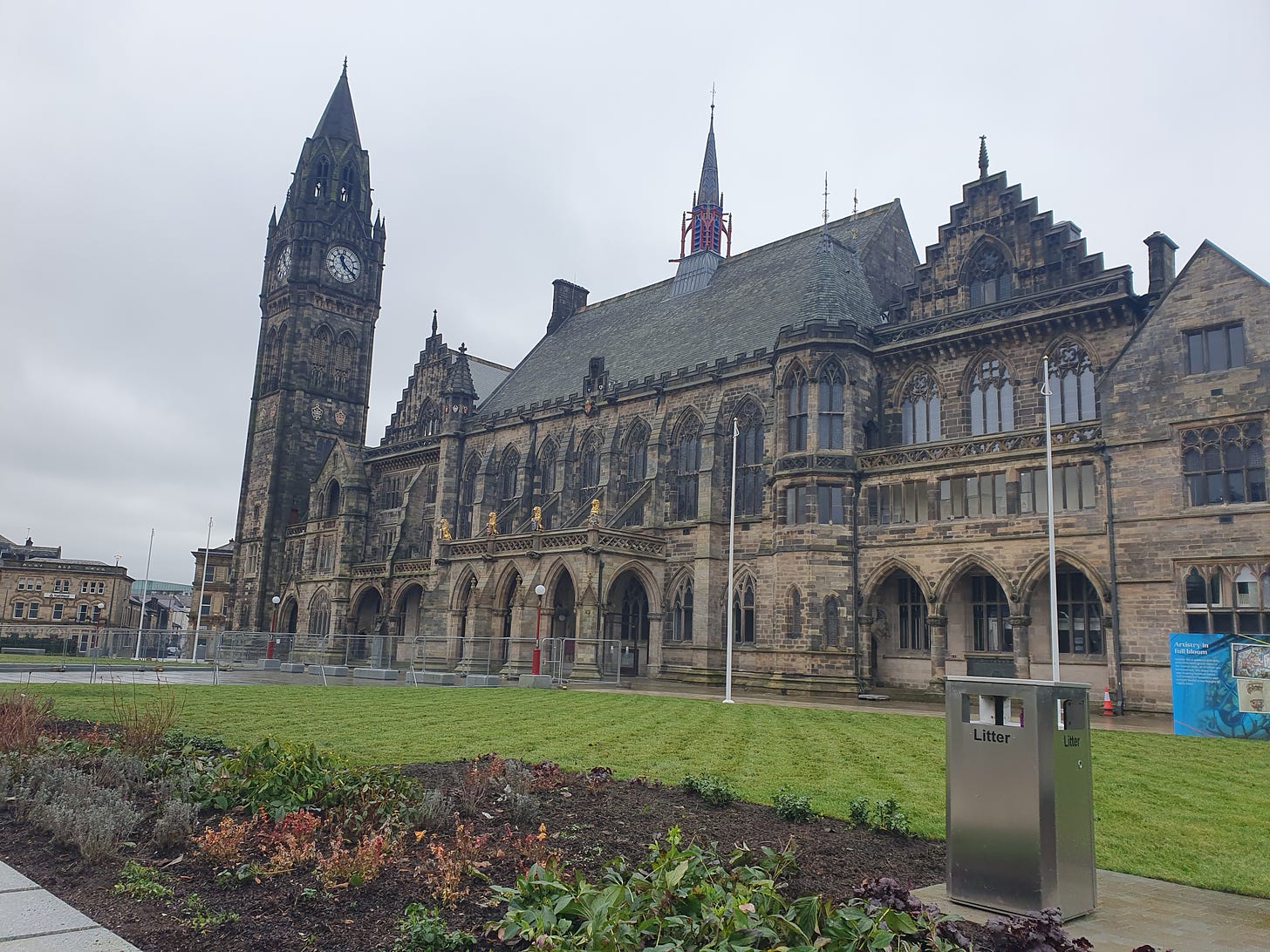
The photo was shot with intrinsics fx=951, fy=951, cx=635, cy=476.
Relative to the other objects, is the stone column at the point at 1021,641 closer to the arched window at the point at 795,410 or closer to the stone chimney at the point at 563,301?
the arched window at the point at 795,410

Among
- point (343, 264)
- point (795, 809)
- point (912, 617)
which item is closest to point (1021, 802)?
point (795, 809)

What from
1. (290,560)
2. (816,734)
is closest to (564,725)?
(816,734)

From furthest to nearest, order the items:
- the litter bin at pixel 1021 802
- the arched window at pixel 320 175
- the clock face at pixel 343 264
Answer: the arched window at pixel 320 175, the clock face at pixel 343 264, the litter bin at pixel 1021 802

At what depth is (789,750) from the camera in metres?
15.5

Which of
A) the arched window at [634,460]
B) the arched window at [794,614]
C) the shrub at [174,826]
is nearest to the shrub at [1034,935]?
the shrub at [174,826]

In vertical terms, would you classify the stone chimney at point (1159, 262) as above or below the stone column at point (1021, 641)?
above

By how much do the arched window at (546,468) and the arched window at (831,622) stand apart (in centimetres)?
1879

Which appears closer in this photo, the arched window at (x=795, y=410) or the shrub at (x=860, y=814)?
the shrub at (x=860, y=814)

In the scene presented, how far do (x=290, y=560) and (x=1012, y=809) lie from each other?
65525mm

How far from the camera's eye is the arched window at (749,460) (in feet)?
127

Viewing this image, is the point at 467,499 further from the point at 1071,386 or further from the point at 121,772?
the point at 121,772

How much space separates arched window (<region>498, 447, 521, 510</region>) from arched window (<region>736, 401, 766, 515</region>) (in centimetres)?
1551

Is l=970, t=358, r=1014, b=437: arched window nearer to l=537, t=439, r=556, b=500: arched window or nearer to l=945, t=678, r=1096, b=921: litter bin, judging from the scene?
l=537, t=439, r=556, b=500: arched window

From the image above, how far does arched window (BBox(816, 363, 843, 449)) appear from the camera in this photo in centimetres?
3509
